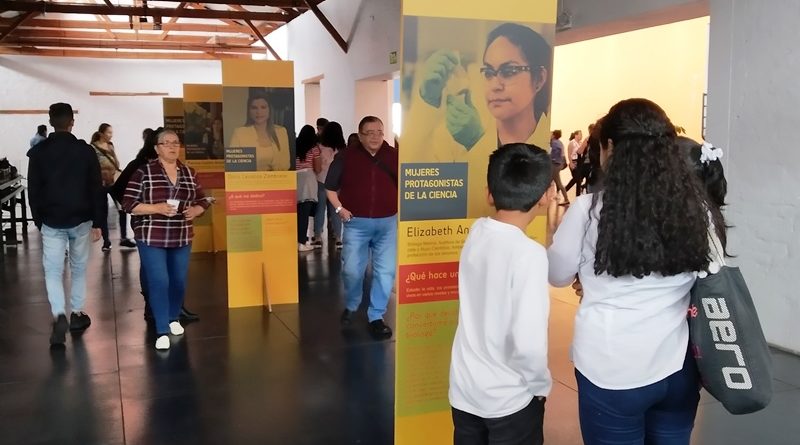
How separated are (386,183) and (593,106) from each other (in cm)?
1006

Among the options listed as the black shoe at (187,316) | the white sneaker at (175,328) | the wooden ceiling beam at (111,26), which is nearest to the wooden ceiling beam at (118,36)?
the wooden ceiling beam at (111,26)

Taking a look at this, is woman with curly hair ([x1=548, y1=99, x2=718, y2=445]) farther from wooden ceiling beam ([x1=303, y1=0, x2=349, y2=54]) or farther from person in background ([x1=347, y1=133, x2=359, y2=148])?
wooden ceiling beam ([x1=303, y1=0, x2=349, y2=54])

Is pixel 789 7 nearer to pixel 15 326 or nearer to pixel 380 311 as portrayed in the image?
pixel 380 311

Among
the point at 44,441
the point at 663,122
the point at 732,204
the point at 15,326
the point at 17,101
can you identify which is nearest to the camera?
the point at 663,122

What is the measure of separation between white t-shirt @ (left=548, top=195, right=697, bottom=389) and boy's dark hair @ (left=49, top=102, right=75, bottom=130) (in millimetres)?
4039

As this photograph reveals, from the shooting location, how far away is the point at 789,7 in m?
4.54

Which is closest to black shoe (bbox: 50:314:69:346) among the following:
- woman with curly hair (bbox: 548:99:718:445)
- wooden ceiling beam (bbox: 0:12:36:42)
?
woman with curly hair (bbox: 548:99:718:445)

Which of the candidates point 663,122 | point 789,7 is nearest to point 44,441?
point 663,122

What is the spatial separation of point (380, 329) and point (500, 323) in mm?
3260

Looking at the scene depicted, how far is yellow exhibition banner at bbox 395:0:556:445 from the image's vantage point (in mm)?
2596

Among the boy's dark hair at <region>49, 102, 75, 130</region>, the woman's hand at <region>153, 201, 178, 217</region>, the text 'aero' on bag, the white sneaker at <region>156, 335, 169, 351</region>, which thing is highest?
the boy's dark hair at <region>49, 102, 75, 130</region>

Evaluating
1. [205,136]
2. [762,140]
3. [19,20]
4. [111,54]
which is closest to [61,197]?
[205,136]

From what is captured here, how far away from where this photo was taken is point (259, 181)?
19.5 ft

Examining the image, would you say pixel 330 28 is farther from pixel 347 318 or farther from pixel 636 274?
pixel 636 274
